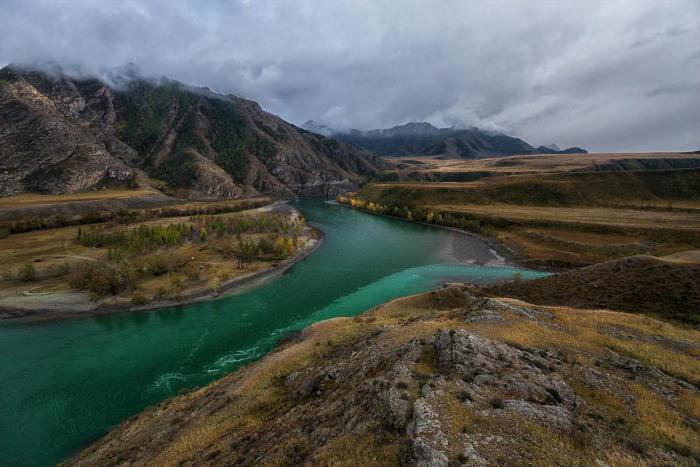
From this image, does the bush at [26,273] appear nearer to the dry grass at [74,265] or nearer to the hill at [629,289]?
the dry grass at [74,265]

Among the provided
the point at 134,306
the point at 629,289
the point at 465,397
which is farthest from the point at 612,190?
the point at 134,306

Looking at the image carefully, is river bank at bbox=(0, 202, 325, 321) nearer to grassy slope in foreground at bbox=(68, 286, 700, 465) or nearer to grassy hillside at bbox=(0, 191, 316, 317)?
grassy hillside at bbox=(0, 191, 316, 317)

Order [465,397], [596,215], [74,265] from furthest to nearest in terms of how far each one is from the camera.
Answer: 1. [596,215]
2. [74,265]
3. [465,397]

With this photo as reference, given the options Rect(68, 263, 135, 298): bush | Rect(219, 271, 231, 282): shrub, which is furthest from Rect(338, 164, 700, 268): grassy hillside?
Rect(68, 263, 135, 298): bush

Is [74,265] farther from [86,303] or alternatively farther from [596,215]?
[596,215]

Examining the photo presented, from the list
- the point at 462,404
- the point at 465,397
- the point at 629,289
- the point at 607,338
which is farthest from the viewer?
the point at 629,289

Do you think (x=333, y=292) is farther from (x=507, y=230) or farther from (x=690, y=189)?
(x=690, y=189)
